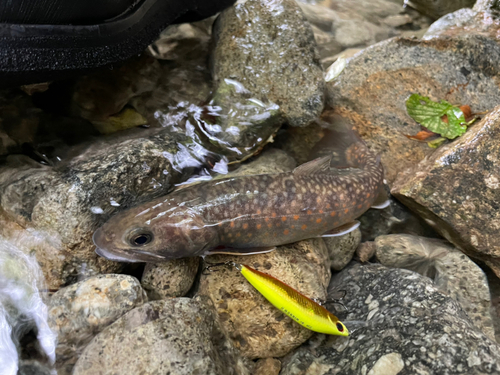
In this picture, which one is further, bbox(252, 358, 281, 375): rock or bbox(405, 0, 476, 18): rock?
bbox(405, 0, 476, 18): rock

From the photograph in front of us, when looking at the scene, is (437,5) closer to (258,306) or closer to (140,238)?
(258,306)

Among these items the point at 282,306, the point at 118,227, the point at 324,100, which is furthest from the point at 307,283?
the point at 324,100

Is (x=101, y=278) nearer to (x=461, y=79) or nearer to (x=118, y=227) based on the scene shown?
(x=118, y=227)

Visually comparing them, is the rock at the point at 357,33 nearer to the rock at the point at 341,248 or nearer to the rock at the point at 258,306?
the rock at the point at 341,248

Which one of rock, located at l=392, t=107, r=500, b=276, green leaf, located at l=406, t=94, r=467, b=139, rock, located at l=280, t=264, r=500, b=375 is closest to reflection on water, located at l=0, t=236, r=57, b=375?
rock, located at l=280, t=264, r=500, b=375

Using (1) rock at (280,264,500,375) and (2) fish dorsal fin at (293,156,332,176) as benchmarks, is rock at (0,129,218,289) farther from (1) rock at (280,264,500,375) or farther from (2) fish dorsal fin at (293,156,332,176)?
(1) rock at (280,264,500,375)
